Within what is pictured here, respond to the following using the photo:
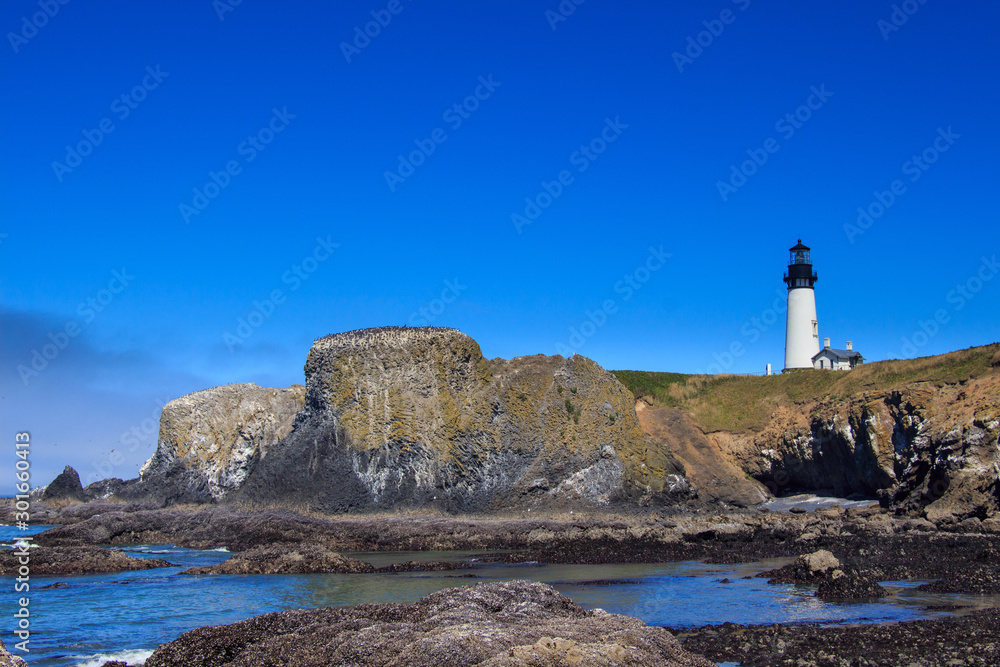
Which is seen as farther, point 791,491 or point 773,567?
point 791,491

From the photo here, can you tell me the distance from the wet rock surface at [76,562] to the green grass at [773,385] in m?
39.7

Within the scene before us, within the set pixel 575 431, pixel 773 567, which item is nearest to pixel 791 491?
pixel 575 431

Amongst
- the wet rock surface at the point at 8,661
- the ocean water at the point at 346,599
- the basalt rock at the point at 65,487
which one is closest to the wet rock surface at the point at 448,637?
the ocean water at the point at 346,599

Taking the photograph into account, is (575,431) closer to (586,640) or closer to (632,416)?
(632,416)

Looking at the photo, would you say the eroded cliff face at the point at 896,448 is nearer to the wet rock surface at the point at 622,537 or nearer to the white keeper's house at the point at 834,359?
the wet rock surface at the point at 622,537

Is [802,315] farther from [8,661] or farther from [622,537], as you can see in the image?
[8,661]

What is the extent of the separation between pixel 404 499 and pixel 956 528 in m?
25.5

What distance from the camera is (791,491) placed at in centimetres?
5350

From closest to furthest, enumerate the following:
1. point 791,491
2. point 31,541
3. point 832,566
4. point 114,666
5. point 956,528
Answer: point 114,666 < point 832,566 < point 956,528 < point 31,541 < point 791,491

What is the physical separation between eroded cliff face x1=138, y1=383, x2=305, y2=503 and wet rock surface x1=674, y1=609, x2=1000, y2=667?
44.9m

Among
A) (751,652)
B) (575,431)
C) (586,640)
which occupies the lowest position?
(751,652)

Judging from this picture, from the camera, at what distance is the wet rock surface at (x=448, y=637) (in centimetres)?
873

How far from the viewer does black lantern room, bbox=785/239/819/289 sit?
66500 mm

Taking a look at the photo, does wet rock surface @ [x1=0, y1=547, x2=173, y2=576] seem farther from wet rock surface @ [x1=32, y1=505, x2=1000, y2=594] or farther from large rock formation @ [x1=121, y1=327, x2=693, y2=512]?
large rock formation @ [x1=121, y1=327, x2=693, y2=512]
